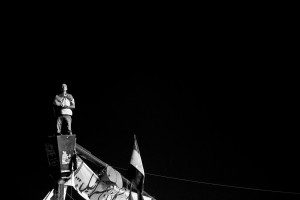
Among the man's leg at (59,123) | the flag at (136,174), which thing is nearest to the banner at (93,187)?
the man's leg at (59,123)

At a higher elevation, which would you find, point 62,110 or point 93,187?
point 62,110

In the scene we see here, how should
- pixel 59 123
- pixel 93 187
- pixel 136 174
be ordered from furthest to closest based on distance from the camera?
1. pixel 93 187
2. pixel 59 123
3. pixel 136 174

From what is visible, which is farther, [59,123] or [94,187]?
[94,187]

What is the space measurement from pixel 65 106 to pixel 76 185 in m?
1.40

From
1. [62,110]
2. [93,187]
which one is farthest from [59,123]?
[93,187]

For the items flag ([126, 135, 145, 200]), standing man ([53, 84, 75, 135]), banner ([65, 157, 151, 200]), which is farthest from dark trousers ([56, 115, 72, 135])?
flag ([126, 135, 145, 200])

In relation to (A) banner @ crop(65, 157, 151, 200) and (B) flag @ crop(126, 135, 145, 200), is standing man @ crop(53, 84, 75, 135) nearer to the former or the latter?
(A) banner @ crop(65, 157, 151, 200)

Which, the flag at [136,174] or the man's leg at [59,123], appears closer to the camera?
the flag at [136,174]

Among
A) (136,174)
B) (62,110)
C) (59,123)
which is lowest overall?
(136,174)

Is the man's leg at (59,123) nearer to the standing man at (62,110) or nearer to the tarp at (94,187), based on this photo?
the standing man at (62,110)

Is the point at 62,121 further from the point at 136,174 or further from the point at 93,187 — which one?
the point at 136,174

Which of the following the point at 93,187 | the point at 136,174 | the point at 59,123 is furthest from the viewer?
the point at 93,187

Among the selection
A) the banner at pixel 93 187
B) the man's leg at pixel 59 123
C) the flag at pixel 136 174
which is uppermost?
the man's leg at pixel 59 123

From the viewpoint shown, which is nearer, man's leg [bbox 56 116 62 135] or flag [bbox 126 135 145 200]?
flag [bbox 126 135 145 200]
